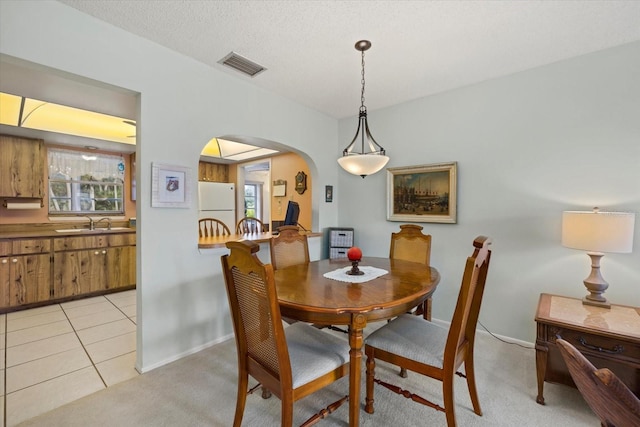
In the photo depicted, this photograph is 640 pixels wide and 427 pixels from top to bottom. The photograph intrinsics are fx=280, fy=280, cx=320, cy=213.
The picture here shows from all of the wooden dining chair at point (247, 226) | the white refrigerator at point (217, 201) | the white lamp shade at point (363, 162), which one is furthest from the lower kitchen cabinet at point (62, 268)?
the white lamp shade at point (363, 162)

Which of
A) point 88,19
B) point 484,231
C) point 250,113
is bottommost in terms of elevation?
point 484,231

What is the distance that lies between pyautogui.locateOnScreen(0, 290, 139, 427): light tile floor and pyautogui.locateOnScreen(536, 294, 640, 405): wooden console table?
296 cm

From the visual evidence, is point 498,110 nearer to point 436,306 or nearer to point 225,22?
point 436,306

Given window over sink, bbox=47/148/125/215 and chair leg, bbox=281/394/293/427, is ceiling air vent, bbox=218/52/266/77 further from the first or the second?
window over sink, bbox=47/148/125/215

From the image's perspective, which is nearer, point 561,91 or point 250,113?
point 561,91

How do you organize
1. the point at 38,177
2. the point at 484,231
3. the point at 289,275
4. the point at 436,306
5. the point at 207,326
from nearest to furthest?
1. the point at 289,275
2. the point at 207,326
3. the point at 484,231
4. the point at 436,306
5. the point at 38,177

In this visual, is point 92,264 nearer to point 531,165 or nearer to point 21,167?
point 21,167

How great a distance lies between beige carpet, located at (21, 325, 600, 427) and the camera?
1666mm

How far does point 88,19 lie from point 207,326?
8.30ft

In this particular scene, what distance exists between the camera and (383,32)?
6.70ft

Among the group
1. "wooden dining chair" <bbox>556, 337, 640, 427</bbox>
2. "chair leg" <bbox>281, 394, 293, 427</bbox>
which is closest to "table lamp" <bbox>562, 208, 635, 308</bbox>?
"wooden dining chair" <bbox>556, 337, 640, 427</bbox>

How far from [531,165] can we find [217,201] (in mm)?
4822

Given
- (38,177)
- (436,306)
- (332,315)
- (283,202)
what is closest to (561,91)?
(436,306)

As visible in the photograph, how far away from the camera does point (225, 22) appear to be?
1.95 m
